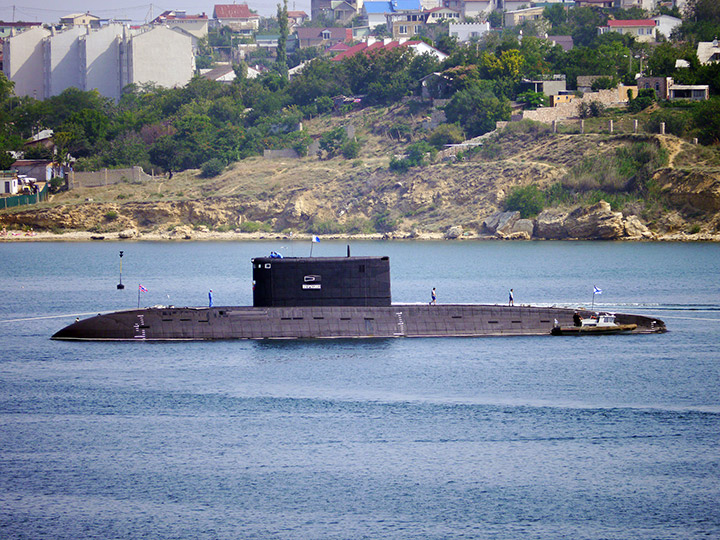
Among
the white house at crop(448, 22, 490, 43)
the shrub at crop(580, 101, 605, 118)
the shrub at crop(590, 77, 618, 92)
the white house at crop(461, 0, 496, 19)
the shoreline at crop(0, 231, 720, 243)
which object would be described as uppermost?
the white house at crop(461, 0, 496, 19)

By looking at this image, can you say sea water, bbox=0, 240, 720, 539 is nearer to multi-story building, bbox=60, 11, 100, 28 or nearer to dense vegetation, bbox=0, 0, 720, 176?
dense vegetation, bbox=0, 0, 720, 176

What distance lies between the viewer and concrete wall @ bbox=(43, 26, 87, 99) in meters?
150

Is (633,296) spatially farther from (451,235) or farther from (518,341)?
(451,235)

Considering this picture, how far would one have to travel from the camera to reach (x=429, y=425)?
32.8 meters

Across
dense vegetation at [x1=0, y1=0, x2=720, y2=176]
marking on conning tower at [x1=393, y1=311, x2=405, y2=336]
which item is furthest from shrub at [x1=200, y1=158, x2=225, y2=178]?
marking on conning tower at [x1=393, y1=311, x2=405, y2=336]

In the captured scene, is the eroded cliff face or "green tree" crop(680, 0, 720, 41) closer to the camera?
the eroded cliff face

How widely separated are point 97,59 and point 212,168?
152 feet

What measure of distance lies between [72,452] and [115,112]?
115m

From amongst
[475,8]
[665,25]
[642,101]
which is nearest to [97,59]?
[475,8]

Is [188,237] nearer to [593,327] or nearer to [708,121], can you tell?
[708,121]

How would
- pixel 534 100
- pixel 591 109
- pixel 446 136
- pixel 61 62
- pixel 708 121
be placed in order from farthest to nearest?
1. pixel 61 62
2. pixel 446 136
3. pixel 534 100
4. pixel 591 109
5. pixel 708 121

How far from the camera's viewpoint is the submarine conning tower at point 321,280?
41.6 metres

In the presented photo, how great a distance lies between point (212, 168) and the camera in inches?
4542

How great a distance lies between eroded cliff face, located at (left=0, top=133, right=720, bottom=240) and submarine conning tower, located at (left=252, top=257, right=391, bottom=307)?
196 feet
